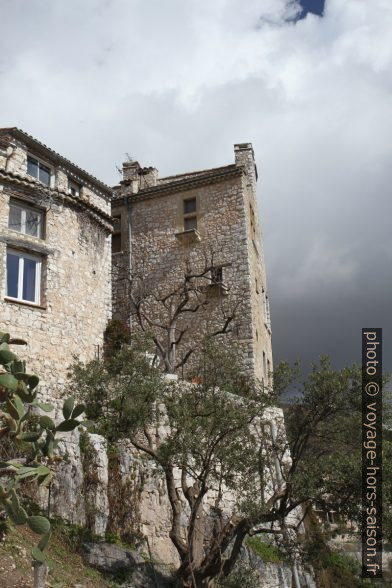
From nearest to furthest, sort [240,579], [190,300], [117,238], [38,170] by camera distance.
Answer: [240,579] → [38,170] → [190,300] → [117,238]

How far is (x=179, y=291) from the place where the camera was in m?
27.5

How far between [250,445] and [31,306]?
9.53 meters

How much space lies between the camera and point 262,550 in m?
18.5

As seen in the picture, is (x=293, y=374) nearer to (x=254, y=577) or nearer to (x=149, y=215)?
(x=254, y=577)

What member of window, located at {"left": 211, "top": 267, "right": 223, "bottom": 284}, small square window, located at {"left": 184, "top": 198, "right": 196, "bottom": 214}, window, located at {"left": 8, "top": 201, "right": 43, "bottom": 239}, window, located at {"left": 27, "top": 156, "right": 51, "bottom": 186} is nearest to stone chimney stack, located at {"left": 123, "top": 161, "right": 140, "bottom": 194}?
small square window, located at {"left": 184, "top": 198, "right": 196, "bottom": 214}

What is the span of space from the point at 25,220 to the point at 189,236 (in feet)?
30.8

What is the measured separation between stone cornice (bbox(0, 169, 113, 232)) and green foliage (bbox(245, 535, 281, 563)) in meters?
12.9

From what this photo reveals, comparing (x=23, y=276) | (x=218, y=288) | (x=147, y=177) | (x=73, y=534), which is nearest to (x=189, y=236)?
(x=218, y=288)

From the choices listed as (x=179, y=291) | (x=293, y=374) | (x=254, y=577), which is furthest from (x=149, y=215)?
(x=254, y=577)

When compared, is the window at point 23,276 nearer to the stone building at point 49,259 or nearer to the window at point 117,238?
the stone building at point 49,259

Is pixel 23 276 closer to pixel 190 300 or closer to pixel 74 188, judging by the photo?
pixel 74 188

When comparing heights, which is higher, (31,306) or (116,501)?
(31,306)

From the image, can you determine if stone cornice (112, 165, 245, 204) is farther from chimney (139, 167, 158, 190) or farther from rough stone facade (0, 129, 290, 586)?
chimney (139, 167, 158, 190)

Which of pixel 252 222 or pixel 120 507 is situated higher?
pixel 252 222
